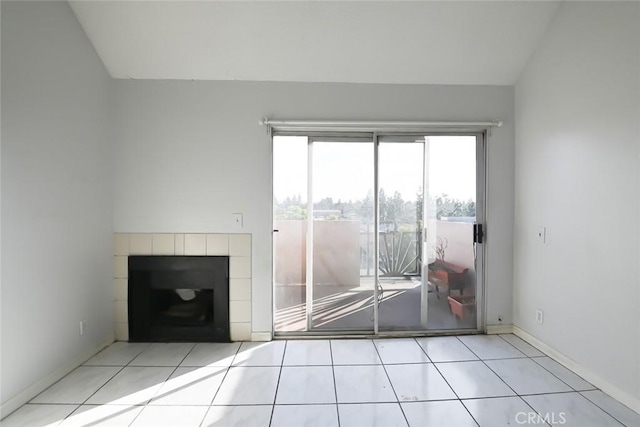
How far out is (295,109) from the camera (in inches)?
104

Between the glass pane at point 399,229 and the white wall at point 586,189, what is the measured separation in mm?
924

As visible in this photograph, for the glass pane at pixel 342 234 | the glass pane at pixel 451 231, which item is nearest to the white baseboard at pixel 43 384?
the glass pane at pixel 342 234

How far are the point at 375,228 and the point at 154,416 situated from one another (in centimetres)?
210

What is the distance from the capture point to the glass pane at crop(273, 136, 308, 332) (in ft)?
8.98

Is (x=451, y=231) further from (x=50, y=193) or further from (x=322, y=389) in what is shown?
(x=50, y=193)

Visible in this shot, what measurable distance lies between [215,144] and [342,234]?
4.71 feet

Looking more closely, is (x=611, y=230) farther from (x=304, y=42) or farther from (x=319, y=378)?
(x=304, y=42)

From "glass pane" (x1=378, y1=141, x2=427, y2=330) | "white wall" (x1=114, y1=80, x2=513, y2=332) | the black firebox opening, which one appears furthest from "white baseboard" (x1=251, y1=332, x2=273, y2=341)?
"glass pane" (x1=378, y1=141, x2=427, y2=330)

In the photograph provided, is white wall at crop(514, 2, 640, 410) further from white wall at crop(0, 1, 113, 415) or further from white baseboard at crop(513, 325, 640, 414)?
white wall at crop(0, 1, 113, 415)

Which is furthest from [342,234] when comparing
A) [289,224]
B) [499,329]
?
[499,329]

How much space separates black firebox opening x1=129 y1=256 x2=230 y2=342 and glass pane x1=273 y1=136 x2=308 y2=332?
19.3 inches

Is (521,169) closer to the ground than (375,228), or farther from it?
farther from it

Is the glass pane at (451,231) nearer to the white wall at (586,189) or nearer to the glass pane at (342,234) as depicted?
the white wall at (586,189)

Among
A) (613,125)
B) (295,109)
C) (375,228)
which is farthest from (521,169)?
(295,109)
